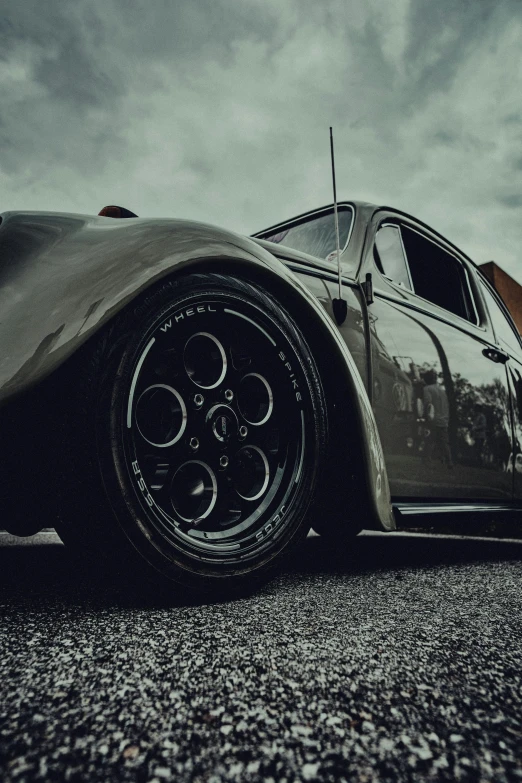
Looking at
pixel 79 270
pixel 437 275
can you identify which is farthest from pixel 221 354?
pixel 437 275

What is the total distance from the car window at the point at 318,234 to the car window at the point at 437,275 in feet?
1.36

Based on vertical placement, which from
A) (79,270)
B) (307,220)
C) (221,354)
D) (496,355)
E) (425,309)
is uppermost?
(307,220)

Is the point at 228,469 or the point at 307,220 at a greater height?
the point at 307,220

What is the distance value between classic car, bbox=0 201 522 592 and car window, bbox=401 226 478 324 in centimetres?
74

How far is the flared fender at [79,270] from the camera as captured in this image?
4.13ft

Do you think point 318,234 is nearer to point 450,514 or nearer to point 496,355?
point 496,355

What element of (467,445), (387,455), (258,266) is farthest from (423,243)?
(258,266)

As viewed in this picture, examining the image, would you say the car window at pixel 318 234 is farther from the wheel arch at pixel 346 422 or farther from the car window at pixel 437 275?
the wheel arch at pixel 346 422

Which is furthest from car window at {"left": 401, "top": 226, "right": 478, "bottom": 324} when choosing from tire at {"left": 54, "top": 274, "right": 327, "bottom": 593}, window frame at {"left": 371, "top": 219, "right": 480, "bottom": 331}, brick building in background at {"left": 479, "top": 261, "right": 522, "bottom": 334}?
brick building in background at {"left": 479, "top": 261, "right": 522, "bottom": 334}

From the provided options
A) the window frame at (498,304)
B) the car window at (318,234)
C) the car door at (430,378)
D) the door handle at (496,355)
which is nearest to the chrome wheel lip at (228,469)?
the car door at (430,378)

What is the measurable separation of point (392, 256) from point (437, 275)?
0.59 meters

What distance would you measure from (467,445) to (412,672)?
1805mm

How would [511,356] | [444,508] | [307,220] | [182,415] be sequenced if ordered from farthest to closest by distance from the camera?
[511,356], [307,220], [444,508], [182,415]

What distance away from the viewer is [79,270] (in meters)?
1.37
